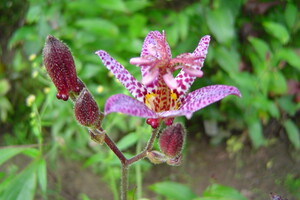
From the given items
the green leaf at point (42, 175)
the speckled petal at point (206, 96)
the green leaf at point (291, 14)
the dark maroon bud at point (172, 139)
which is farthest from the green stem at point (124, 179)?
the green leaf at point (291, 14)

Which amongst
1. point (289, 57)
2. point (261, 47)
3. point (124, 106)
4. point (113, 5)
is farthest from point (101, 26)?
point (124, 106)

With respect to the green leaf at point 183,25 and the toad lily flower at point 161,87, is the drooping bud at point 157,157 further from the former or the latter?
the green leaf at point 183,25

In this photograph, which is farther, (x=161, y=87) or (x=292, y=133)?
(x=292, y=133)

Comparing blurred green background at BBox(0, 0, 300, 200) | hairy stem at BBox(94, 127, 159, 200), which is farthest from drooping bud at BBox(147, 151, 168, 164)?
blurred green background at BBox(0, 0, 300, 200)

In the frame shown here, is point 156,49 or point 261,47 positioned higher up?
point 156,49

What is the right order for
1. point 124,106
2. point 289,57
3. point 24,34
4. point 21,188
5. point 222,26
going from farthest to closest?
point 24,34, point 222,26, point 289,57, point 21,188, point 124,106

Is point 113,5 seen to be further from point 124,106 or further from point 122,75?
point 124,106
